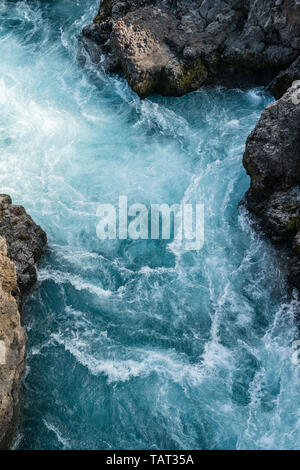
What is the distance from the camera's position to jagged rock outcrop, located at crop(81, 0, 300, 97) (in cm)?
2730

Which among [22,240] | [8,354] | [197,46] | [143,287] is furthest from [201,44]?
[8,354]

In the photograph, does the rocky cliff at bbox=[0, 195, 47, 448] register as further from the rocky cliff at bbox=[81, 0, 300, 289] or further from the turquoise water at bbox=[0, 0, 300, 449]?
the rocky cliff at bbox=[81, 0, 300, 289]

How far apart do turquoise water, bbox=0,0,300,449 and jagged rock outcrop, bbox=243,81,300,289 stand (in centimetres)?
109

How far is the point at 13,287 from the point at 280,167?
12204 millimetres

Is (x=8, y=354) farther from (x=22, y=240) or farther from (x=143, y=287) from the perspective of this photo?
(x=143, y=287)

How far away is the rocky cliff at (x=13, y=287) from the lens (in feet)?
49.8

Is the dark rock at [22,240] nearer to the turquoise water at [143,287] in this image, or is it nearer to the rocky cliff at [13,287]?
the rocky cliff at [13,287]

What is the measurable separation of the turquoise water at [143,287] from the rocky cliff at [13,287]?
1.03 m

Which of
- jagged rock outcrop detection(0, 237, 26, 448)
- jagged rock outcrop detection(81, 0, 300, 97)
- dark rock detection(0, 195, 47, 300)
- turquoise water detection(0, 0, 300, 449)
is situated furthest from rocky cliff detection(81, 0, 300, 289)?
jagged rock outcrop detection(0, 237, 26, 448)

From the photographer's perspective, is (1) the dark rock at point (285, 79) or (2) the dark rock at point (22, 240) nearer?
(2) the dark rock at point (22, 240)

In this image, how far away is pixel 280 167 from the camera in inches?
825

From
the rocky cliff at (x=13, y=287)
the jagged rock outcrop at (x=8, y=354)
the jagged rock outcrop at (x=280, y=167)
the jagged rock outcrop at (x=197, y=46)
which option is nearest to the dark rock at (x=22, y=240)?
the rocky cliff at (x=13, y=287)

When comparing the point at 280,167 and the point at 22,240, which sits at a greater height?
the point at 280,167

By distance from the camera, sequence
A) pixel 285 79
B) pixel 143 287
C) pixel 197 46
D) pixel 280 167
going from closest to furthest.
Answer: pixel 143 287 → pixel 280 167 → pixel 285 79 → pixel 197 46
